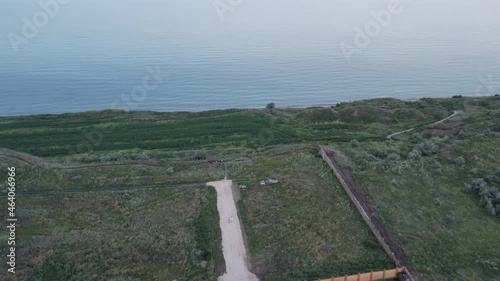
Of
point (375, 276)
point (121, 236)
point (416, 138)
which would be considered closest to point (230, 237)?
point (121, 236)

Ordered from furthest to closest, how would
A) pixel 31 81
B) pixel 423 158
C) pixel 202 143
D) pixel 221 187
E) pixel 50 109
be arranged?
pixel 31 81, pixel 50 109, pixel 202 143, pixel 423 158, pixel 221 187

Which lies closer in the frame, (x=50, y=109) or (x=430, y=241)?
(x=430, y=241)

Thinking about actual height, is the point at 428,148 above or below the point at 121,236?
above

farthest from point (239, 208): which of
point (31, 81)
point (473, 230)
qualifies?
point (31, 81)

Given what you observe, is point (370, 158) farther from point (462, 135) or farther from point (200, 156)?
point (200, 156)

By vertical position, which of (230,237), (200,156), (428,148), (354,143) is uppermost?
(354,143)

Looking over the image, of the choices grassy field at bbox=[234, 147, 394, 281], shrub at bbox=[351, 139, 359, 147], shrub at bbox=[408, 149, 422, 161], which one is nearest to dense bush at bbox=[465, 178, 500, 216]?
shrub at bbox=[408, 149, 422, 161]

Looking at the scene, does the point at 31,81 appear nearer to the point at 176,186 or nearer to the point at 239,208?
the point at 176,186
